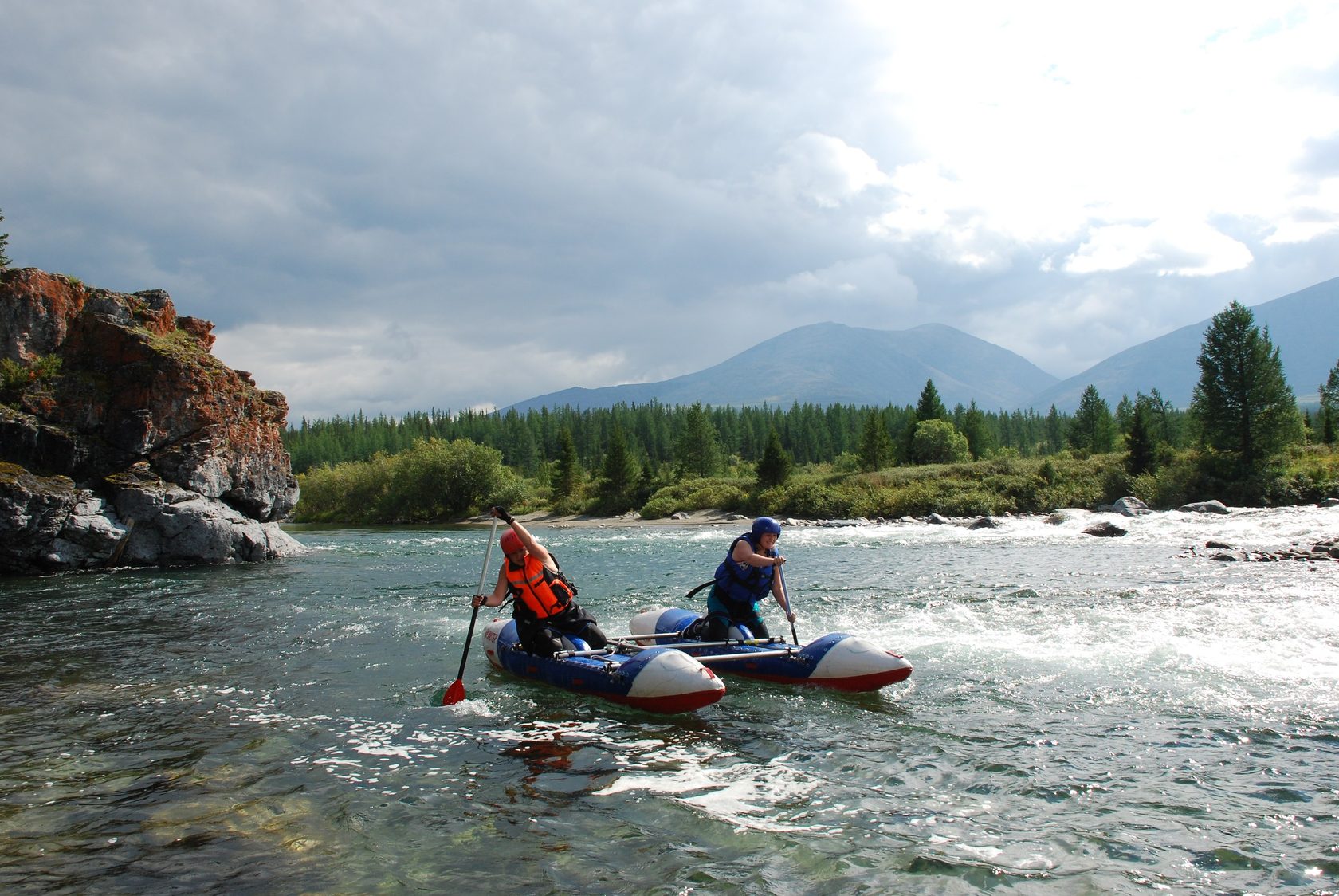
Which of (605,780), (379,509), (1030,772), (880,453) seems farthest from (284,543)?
(880,453)

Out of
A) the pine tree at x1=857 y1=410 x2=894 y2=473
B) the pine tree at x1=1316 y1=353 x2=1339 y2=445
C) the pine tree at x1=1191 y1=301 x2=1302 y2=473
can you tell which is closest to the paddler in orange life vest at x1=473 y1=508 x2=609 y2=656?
the pine tree at x1=1191 y1=301 x2=1302 y2=473

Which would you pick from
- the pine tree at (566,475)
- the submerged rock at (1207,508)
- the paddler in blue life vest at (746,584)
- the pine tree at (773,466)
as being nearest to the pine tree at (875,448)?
the pine tree at (773,466)

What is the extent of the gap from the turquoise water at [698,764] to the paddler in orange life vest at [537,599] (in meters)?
0.74

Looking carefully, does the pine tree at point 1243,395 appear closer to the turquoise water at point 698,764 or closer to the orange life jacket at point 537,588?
the turquoise water at point 698,764

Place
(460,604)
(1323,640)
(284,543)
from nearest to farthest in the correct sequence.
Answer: (1323,640) → (460,604) → (284,543)

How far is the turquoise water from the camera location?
543 centimetres

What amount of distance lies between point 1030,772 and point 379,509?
75.1 metres

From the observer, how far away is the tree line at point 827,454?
145 ft

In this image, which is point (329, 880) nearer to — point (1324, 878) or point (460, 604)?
point (1324, 878)

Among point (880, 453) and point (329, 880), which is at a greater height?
point (880, 453)

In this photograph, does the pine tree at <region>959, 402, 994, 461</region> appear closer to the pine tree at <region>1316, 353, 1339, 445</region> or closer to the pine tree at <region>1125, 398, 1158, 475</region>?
the pine tree at <region>1316, 353, 1339, 445</region>

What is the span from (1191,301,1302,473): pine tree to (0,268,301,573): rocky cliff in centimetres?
4810

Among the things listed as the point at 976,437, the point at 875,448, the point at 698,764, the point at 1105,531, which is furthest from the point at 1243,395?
the point at 698,764

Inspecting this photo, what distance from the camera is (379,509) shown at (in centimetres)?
7556
